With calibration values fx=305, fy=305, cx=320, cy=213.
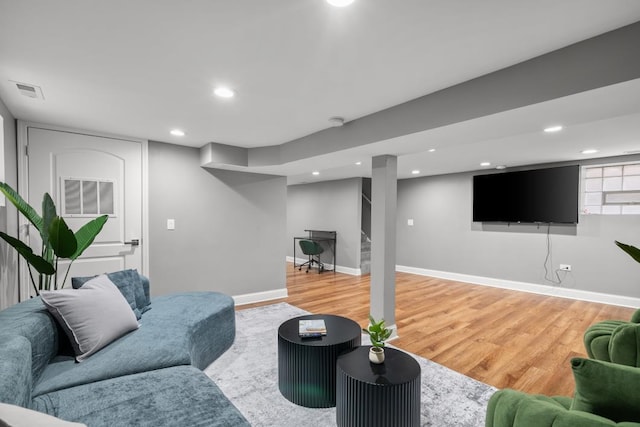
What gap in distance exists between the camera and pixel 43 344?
1642mm

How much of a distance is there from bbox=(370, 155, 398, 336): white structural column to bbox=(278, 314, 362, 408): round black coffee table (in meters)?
1.20

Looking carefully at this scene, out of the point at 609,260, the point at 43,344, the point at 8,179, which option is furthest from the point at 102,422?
the point at 609,260

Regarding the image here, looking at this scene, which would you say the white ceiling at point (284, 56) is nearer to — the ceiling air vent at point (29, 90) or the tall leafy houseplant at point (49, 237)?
the ceiling air vent at point (29, 90)

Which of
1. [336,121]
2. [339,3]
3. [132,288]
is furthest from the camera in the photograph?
[336,121]

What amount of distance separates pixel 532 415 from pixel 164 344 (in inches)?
74.7

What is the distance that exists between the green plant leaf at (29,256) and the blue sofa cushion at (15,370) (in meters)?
0.93

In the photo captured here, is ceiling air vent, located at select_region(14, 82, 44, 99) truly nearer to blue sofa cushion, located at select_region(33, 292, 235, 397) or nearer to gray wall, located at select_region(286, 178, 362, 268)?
blue sofa cushion, located at select_region(33, 292, 235, 397)

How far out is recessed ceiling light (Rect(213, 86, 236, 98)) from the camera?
7.32ft

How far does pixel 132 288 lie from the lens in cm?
243

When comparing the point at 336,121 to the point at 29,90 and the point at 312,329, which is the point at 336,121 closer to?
the point at 312,329

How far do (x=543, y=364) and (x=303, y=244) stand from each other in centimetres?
471

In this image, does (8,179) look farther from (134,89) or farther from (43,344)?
(43,344)

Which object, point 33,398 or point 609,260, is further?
point 609,260

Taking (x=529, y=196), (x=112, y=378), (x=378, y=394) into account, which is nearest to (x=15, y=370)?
(x=112, y=378)
